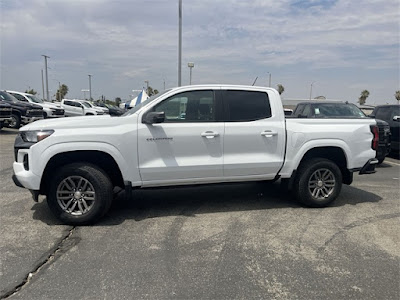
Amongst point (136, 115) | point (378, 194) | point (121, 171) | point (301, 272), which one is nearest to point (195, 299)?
point (301, 272)

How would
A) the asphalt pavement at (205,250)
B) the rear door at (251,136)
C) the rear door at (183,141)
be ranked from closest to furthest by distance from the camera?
the asphalt pavement at (205,250) < the rear door at (183,141) < the rear door at (251,136)

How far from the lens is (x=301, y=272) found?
3377 millimetres

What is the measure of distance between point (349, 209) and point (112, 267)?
3.83 meters

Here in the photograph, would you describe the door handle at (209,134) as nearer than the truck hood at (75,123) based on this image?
No

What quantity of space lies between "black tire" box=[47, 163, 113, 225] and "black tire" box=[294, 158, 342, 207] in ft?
9.59

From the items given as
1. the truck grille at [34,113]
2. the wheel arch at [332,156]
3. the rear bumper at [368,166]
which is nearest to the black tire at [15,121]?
the truck grille at [34,113]

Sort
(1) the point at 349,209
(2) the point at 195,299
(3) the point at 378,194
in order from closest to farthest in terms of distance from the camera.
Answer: (2) the point at 195,299, (1) the point at 349,209, (3) the point at 378,194

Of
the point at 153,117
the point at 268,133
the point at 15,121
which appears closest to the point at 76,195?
the point at 153,117

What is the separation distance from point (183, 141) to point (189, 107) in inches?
20.9

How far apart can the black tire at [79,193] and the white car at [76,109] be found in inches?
999

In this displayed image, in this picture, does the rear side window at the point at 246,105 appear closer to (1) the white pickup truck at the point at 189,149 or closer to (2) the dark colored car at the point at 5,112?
(1) the white pickup truck at the point at 189,149

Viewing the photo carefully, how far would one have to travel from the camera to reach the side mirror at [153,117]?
443cm

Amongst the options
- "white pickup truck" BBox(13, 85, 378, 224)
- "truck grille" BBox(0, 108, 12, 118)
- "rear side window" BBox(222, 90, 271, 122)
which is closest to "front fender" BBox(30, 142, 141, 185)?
"white pickup truck" BBox(13, 85, 378, 224)

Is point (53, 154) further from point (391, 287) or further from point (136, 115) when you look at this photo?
point (391, 287)
